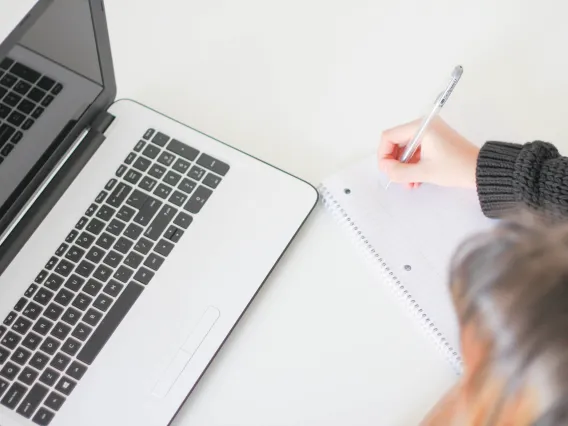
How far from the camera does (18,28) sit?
0.53 m

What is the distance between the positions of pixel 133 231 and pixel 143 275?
0.05 metres

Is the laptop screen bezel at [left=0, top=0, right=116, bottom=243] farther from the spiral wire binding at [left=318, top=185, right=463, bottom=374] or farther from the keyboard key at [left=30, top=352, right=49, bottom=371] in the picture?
the spiral wire binding at [left=318, top=185, right=463, bottom=374]

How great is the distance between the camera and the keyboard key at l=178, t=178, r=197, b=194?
699 mm

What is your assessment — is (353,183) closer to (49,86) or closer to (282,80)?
(282,80)

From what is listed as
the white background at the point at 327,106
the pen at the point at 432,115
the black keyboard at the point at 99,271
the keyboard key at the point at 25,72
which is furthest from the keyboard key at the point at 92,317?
the pen at the point at 432,115

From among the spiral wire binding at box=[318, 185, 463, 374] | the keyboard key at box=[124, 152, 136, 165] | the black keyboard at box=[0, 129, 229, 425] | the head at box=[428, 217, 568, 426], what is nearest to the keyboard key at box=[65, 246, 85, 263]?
the black keyboard at box=[0, 129, 229, 425]

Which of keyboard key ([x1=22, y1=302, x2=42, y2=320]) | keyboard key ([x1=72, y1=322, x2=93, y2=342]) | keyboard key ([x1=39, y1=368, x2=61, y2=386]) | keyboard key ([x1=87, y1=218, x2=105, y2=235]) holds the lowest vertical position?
keyboard key ([x1=39, y1=368, x2=61, y2=386])

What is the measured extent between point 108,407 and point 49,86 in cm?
30

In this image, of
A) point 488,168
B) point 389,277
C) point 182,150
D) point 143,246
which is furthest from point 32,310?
point 488,168

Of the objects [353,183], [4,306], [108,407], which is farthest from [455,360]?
[4,306]

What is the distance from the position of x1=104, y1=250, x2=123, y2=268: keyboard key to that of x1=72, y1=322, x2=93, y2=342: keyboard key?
63mm

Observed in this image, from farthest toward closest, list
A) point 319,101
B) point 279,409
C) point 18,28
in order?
point 319,101 → point 279,409 → point 18,28

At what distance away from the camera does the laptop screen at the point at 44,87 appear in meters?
0.58

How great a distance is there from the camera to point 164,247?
0.67 metres
